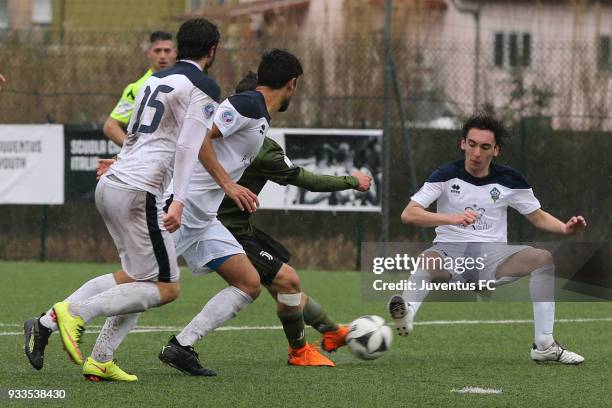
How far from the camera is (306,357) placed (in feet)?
25.8

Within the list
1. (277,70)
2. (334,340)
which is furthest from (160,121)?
(334,340)

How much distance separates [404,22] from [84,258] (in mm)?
6213

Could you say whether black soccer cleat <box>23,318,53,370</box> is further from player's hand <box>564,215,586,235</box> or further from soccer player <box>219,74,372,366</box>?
player's hand <box>564,215,586,235</box>

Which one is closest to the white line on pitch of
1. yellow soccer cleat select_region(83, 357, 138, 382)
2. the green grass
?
the green grass

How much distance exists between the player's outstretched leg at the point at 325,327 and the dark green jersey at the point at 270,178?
678 mm

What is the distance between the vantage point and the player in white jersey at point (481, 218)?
26.9 ft

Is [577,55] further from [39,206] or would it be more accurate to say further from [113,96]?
[39,206]

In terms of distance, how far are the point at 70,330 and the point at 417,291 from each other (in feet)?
8.24

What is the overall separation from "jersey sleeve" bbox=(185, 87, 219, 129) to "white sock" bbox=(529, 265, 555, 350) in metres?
2.60

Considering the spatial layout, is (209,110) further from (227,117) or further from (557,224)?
(557,224)

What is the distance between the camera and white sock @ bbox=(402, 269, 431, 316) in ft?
26.8

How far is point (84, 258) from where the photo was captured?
16453mm

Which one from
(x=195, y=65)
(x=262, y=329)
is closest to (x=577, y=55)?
(x=262, y=329)

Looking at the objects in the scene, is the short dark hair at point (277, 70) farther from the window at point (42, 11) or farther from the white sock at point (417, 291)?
the window at point (42, 11)
